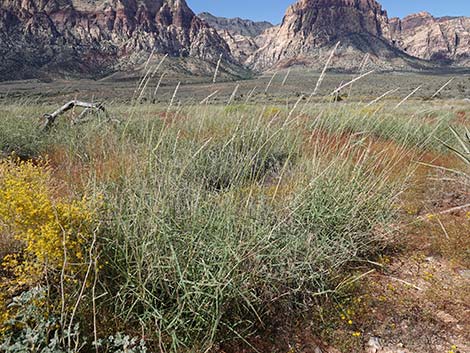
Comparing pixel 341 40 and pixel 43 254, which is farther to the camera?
pixel 341 40

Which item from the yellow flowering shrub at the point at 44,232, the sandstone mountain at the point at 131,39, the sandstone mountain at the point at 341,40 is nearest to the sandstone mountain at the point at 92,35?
the sandstone mountain at the point at 131,39

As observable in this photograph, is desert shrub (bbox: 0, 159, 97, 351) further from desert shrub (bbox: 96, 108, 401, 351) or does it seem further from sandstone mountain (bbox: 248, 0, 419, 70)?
sandstone mountain (bbox: 248, 0, 419, 70)

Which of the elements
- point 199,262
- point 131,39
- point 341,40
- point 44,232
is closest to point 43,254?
point 44,232

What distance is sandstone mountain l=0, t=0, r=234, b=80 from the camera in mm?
91812

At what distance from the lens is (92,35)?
402 ft

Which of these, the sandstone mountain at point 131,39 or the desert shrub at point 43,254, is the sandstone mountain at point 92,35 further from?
the desert shrub at point 43,254

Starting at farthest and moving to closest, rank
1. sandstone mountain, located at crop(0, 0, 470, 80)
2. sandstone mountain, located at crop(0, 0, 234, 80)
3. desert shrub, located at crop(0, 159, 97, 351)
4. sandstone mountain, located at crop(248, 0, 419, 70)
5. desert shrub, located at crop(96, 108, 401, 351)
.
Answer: sandstone mountain, located at crop(248, 0, 419, 70)
sandstone mountain, located at crop(0, 0, 470, 80)
sandstone mountain, located at crop(0, 0, 234, 80)
desert shrub, located at crop(96, 108, 401, 351)
desert shrub, located at crop(0, 159, 97, 351)

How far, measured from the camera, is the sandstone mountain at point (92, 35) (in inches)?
3615

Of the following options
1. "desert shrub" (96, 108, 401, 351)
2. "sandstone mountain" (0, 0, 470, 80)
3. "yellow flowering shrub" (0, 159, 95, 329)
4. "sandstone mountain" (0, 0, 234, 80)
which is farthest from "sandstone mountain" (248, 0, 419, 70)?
"yellow flowering shrub" (0, 159, 95, 329)

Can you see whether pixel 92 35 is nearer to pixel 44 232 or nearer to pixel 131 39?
pixel 131 39

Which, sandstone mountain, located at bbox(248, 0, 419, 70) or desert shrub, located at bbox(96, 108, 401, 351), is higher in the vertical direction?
sandstone mountain, located at bbox(248, 0, 419, 70)

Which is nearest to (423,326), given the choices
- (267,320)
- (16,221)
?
(267,320)

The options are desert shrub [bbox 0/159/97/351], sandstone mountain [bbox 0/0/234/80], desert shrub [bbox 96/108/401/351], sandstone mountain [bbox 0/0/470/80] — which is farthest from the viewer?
sandstone mountain [bbox 0/0/470/80]

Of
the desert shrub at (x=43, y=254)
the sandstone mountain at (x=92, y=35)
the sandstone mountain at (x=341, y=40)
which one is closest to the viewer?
the desert shrub at (x=43, y=254)
